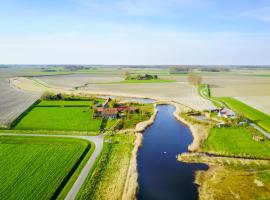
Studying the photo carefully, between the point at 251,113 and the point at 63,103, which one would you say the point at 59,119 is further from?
the point at 251,113

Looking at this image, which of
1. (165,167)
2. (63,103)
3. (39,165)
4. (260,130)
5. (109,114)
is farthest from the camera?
(63,103)

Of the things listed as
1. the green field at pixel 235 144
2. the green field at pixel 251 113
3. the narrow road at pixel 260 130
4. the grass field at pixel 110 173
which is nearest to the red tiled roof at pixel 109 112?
the grass field at pixel 110 173

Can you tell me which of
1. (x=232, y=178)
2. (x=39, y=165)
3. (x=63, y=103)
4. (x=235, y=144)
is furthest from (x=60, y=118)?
(x=232, y=178)

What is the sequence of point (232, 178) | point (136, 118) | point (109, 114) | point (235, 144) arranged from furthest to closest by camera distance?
point (136, 118)
point (109, 114)
point (235, 144)
point (232, 178)

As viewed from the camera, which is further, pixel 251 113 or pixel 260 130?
pixel 251 113

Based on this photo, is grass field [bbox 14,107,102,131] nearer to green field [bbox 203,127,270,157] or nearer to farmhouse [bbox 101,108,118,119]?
farmhouse [bbox 101,108,118,119]

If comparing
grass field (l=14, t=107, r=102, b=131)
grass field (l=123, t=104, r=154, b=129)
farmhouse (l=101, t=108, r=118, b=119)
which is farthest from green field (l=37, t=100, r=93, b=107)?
grass field (l=123, t=104, r=154, b=129)

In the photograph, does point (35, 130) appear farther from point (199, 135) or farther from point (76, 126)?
point (199, 135)

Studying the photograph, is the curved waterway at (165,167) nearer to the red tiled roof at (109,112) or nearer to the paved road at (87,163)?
the paved road at (87,163)
